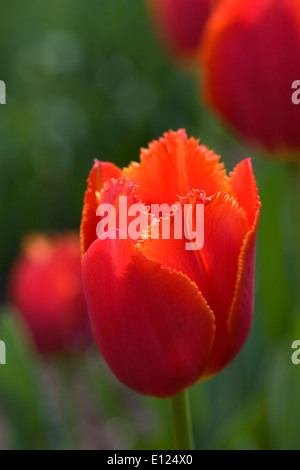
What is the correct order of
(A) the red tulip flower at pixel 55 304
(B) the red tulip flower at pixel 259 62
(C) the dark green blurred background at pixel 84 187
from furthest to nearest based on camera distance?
(A) the red tulip flower at pixel 55 304 → (C) the dark green blurred background at pixel 84 187 → (B) the red tulip flower at pixel 259 62

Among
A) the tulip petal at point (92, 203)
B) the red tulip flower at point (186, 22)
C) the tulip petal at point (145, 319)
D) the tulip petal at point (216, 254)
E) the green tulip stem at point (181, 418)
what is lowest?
the green tulip stem at point (181, 418)

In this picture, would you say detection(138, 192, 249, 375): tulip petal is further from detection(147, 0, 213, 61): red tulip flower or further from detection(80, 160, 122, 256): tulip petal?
detection(147, 0, 213, 61): red tulip flower

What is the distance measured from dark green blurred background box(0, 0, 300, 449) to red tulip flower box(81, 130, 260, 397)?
0.29 meters

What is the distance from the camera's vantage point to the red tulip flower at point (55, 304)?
966 millimetres

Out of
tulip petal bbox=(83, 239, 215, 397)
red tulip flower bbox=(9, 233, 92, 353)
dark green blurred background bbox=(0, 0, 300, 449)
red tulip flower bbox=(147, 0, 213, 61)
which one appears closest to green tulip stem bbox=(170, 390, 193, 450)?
tulip petal bbox=(83, 239, 215, 397)

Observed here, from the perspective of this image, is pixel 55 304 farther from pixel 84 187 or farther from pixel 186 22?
pixel 84 187

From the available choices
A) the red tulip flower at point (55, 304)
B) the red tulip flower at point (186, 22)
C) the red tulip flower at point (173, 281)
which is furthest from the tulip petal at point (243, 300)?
the red tulip flower at point (186, 22)

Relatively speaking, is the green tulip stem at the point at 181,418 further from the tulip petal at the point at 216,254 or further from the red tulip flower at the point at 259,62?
the red tulip flower at the point at 259,62

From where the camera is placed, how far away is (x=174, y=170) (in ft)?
1.46
